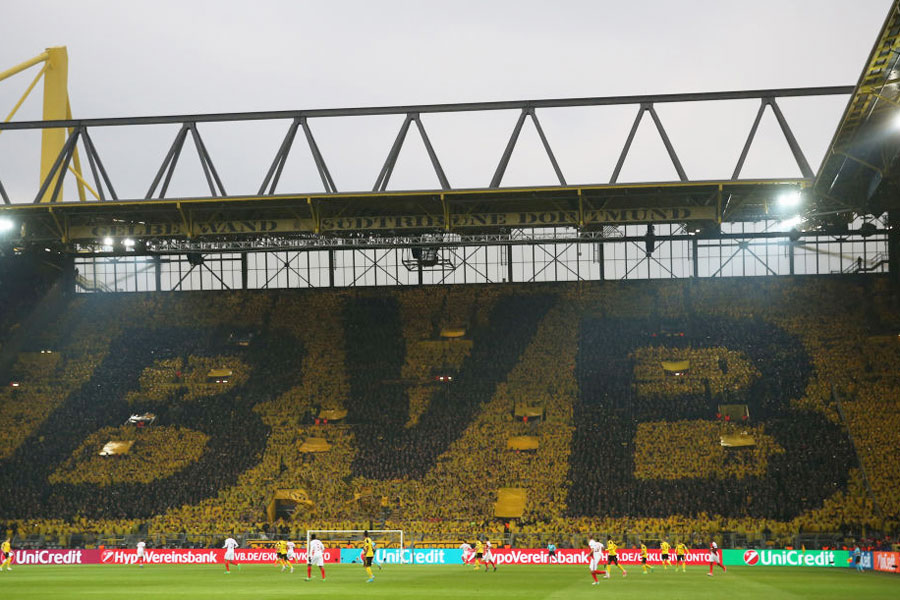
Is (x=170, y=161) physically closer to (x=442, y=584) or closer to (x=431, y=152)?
(x=431, y=152)

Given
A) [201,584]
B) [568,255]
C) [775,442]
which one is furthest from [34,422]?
[775,442]

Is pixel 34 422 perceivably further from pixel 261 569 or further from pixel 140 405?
pixel 261 569

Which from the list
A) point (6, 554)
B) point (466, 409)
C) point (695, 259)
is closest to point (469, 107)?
point (466, 409)

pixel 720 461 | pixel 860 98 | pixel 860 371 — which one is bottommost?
pixel 720 461

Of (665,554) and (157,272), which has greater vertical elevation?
(157,272)

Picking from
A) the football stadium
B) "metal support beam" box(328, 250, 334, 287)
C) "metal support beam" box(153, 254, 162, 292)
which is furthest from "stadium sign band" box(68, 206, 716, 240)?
"metal support beam" box(153, 254, 162, 292)

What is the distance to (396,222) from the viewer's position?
49.9 meters

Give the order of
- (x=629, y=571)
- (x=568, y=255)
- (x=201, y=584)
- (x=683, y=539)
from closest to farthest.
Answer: (x=201, y=584)
(x=629, y=571)
(x=683, y=539)
(x=568, y=255)

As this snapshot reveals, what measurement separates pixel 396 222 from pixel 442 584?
20639 millimetres

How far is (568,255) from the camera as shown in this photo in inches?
2822

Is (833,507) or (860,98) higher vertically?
(860,98)

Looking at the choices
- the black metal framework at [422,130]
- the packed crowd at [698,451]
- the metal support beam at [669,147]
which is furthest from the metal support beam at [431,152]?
the packed crowd at [698,451]

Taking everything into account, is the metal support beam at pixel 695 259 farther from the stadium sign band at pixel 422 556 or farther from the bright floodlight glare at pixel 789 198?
the stadium sign band at pixel 422 556

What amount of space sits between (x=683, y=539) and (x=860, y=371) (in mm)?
19415
